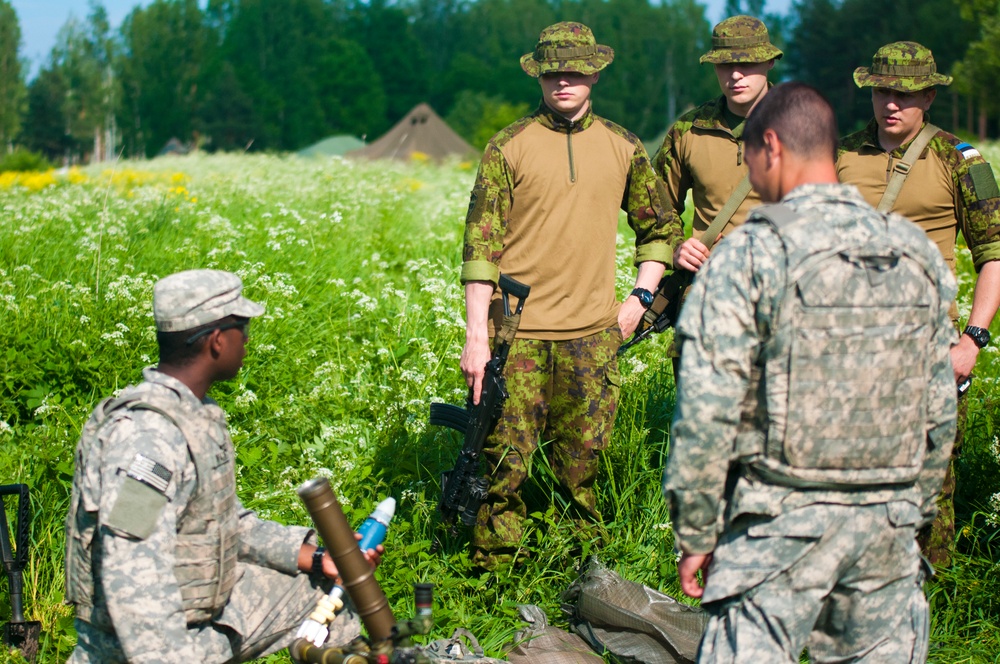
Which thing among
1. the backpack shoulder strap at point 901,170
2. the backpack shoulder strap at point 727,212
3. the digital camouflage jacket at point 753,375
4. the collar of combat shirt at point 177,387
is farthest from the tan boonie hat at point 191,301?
the backpack shoulder strap at point 901,170

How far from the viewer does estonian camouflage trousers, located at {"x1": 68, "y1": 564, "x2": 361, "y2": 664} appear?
9.82 feet

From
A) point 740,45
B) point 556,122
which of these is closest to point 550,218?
point 556,122

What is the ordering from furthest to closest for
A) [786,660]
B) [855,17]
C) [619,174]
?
[855,17]
[619,174]
[786,660]

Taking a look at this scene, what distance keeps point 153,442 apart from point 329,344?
413 centimetres

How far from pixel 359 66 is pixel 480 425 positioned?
84918 mm

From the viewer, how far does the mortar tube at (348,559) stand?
272cm

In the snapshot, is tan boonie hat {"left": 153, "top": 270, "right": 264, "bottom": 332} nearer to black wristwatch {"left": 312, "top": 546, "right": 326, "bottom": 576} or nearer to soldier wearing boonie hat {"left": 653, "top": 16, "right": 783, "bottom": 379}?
black wristwatch {"left": 312, "top": 546, "right": 326, "bottom": 576}

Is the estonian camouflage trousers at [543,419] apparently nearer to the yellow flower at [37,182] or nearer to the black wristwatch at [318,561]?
the black wristwatch at [318,561]

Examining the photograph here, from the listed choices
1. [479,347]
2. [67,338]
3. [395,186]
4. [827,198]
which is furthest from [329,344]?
[395,186]

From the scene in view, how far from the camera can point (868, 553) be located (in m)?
2.58

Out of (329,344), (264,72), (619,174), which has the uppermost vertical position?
(264,72)

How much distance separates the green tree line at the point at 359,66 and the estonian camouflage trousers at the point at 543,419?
52.1 m

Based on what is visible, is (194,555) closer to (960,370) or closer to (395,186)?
(960,370)

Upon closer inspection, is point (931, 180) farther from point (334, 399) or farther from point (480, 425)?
point (334, 399)
